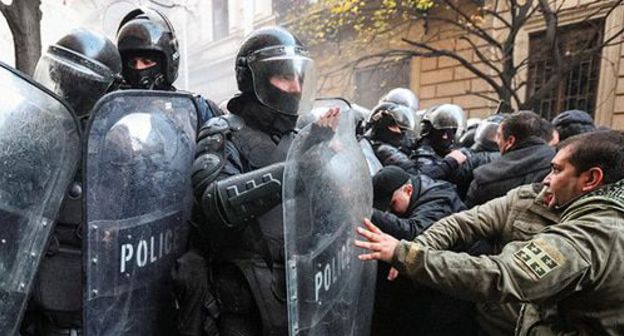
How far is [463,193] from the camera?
3473mm

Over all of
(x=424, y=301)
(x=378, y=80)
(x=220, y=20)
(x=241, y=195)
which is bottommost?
(x=424, y=301)

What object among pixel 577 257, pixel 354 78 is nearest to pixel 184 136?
pixel 577 257

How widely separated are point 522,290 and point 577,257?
18 cm

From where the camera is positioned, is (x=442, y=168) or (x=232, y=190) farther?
(x=442, y=168)

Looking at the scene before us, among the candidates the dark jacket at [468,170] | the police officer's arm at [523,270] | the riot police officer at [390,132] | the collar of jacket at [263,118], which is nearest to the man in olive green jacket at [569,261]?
the police officer's arm at [523,270]

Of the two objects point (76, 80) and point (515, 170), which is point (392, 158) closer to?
point (515, 170)

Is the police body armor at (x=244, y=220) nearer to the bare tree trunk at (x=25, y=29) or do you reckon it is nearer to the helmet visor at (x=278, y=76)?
the helmet visor at (x=278, y=76)

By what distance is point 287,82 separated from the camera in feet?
5.95

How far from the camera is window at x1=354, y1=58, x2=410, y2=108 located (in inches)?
438

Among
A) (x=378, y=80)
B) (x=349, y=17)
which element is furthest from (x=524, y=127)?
(x=378, y=80)

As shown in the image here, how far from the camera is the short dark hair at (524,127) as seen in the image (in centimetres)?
253

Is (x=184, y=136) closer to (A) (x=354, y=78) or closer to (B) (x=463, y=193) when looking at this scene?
(B) (x=463, y=193)

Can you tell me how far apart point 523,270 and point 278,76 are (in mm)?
1166

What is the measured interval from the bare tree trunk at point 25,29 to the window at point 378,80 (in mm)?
8352
